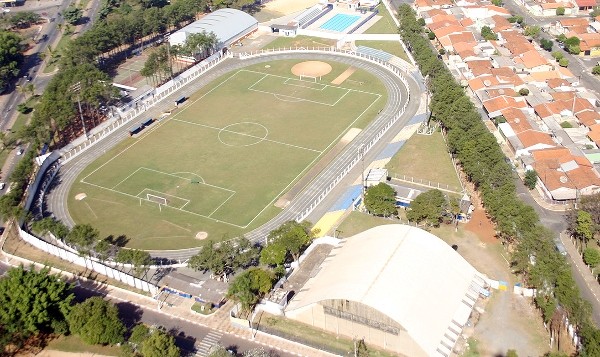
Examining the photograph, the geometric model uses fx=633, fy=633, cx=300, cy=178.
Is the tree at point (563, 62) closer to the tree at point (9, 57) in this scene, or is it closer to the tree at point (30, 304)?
the tree at point (30, 304)

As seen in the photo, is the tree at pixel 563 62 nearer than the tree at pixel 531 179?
No

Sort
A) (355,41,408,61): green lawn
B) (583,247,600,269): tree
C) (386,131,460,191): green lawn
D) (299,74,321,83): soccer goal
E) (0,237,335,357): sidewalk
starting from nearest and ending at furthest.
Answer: (0,237,335,357): sidewalk
(583,247,600,269): tree
(386,131,460,191): green lawn
(299,74,321,83): soccer goal
(355,41,408,61): green lawn

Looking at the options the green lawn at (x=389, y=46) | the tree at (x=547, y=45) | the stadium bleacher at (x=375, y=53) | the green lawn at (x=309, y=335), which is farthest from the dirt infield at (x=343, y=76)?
the green lawn at (x=309, y=335)

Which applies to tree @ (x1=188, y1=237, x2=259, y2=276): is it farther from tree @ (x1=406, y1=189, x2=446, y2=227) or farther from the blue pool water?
the blue pool water

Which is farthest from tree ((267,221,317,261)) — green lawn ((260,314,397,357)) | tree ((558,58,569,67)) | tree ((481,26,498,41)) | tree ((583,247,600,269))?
tree ((481,26,498,41))

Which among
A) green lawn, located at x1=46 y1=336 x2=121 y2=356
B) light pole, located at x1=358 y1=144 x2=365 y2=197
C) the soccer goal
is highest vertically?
light pole, located at x1=358 y1=144 x2=365 y2=197

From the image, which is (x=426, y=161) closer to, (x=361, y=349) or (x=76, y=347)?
(x=361, y=349)

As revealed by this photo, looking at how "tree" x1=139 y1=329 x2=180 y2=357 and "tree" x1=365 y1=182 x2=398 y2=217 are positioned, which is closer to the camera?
"tree" x1=139 y1=329 x2=180 y2=357
